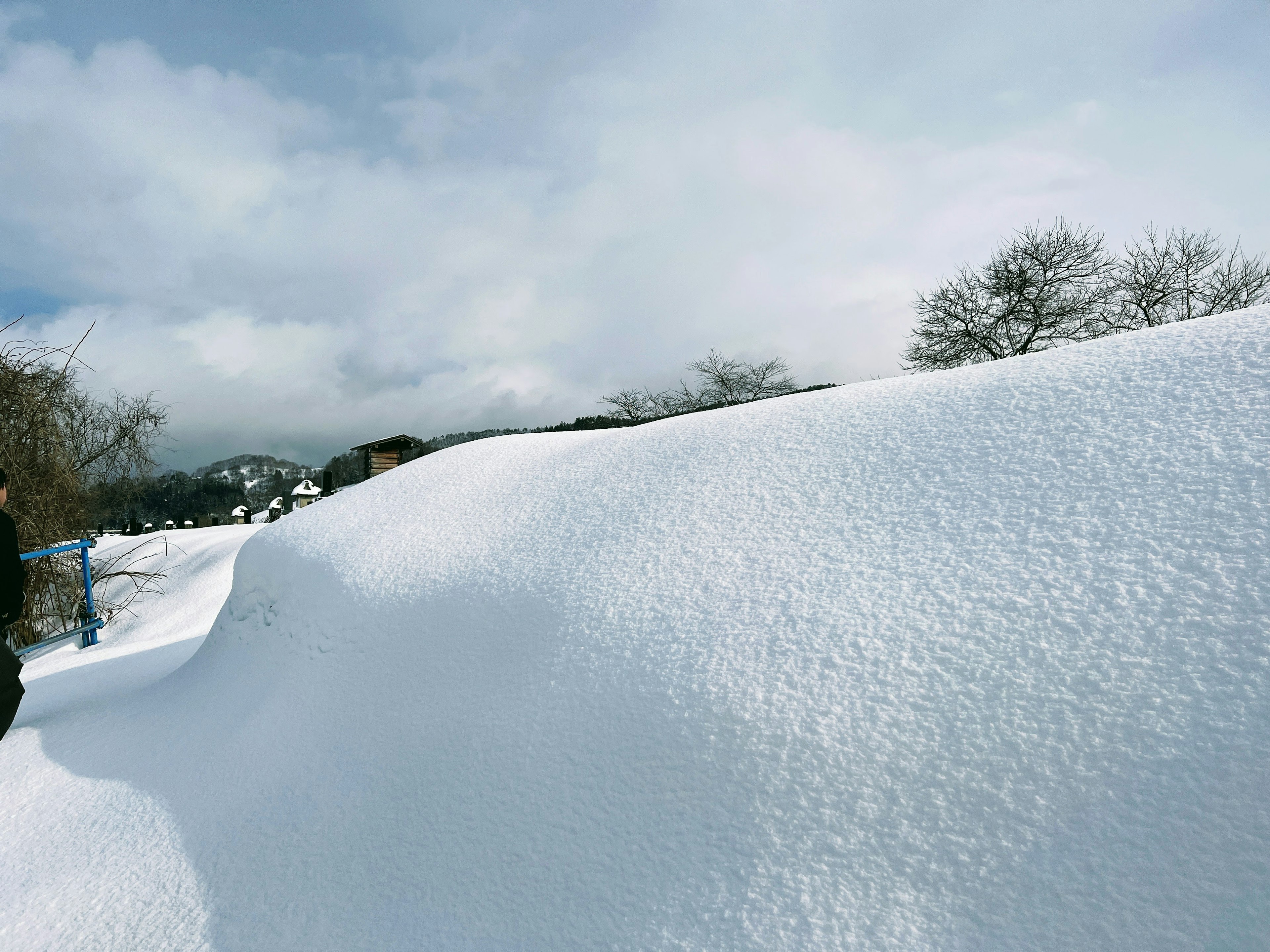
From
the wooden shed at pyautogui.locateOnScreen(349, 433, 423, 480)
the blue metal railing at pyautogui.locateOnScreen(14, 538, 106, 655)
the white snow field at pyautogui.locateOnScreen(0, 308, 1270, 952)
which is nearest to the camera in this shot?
the white snow field at pyautogui.locateOnScreen(0, 308, 1270, 952)

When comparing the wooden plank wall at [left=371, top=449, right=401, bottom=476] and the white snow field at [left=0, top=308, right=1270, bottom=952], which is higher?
the wooden plank wall at [left=371, top=449, right=401, bottom=476]

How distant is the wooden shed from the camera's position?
70.3 feet

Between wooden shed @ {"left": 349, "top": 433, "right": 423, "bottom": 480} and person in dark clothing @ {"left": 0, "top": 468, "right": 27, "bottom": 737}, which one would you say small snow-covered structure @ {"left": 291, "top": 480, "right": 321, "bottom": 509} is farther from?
person in dark clothing @ {"left": 0, "top": 468, "right": 27, "bottom": 737}

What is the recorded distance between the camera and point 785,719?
1.49 metres

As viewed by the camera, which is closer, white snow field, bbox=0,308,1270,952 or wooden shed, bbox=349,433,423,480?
white snow field, bbox=0,308,1270,952

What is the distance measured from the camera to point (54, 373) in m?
6.84

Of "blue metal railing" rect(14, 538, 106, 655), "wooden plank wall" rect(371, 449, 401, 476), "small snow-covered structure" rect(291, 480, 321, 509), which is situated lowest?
"blue metal railing" rect(14, 538, 106, 655)

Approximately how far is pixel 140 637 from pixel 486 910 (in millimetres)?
7067

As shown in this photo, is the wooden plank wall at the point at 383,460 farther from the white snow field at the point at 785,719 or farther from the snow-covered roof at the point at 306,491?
the white snow field at the point at 785,719

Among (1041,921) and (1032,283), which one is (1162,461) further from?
(1032,283)

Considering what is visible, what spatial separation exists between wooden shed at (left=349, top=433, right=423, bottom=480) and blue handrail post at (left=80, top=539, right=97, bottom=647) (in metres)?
14.5

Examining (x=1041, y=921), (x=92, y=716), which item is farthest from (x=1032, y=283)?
(x=92, y=716)

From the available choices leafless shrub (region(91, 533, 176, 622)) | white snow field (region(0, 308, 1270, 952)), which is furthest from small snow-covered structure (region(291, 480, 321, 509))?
white snow field (region(0, 308, 1270, 952))

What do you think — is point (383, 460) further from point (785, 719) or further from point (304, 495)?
point (785, 719)
